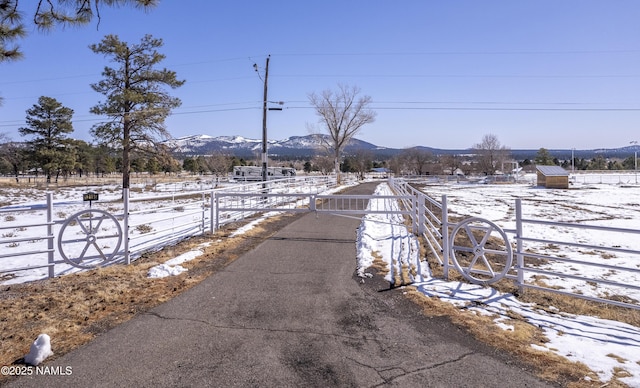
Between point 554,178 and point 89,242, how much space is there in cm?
5176

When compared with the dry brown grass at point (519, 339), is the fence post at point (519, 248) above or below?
above

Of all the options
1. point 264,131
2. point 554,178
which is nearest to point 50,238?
point 264,131

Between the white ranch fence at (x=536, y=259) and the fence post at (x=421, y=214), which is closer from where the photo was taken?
the white ranch fence at (x=536, y=259)

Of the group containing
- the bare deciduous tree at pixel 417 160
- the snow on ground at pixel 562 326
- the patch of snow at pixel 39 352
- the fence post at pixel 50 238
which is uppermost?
the bare deciduous tree at pixel 417 160

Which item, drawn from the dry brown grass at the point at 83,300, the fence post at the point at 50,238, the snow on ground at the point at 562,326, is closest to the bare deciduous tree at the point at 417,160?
the snow on ground at the point at 562,326

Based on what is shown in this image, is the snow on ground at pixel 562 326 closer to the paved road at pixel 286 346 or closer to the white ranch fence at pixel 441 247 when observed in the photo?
the white ranch fence at pixel 441 247

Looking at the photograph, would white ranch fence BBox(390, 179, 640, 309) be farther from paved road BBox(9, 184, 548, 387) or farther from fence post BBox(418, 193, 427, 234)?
paved road BBox(9, 184, 548, 387)

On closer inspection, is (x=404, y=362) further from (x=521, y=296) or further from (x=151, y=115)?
(x=151, y=115)

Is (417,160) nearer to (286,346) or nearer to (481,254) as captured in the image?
(481,254)

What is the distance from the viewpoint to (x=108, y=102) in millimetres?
28062

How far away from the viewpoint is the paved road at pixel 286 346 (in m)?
3.30

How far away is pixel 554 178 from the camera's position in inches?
1847

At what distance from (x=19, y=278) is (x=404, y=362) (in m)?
7.18

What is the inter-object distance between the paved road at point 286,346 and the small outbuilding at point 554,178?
48801 mm
